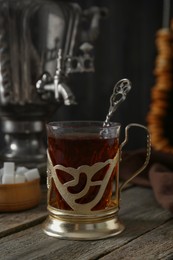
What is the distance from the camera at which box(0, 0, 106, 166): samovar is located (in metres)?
1.12

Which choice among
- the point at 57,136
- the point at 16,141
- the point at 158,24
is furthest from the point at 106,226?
the point at 158,24

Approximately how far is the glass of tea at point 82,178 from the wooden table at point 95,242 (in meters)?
0.02

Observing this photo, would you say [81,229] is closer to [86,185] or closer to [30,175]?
[86,185]

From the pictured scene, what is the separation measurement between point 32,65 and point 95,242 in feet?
1.74

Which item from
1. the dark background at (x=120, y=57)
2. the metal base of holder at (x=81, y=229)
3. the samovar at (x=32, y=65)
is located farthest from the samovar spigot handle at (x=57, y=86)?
the dark background at (x=120, y=57)

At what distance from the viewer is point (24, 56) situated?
3.76 feet

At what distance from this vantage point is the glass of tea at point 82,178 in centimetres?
77

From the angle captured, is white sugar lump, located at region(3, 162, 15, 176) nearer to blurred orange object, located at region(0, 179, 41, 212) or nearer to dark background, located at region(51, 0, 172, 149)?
blurred orange object, located at region(0, 179, 41, 212)

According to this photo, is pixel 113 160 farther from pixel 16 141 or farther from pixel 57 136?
pixel 16 141

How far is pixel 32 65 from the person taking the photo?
116cm

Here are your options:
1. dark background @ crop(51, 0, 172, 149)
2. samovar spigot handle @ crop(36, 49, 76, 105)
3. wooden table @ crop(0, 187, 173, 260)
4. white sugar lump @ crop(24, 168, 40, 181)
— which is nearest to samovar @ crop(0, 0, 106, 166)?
samovar spigot handle @ crop(36, 49, 76, 105)

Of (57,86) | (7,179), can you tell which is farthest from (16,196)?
(57,86)

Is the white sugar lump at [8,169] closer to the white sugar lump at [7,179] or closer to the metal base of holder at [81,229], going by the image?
the white sugar lump at [7,179]

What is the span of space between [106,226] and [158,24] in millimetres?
1045
